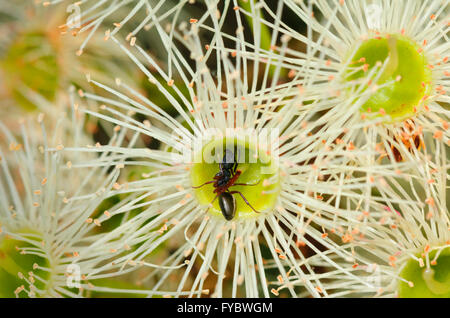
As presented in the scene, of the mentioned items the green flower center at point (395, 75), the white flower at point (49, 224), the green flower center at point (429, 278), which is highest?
the green flower center at point (395, 75)

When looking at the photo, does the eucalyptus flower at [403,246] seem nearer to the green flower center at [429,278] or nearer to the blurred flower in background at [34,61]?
the green flower center at [429,278]

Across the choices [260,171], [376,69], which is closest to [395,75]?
[376,69]

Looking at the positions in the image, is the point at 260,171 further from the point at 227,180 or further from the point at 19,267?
the point at 19,267

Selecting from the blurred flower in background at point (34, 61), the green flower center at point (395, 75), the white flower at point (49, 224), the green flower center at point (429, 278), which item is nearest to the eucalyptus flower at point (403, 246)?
the green flower center at point (429, 278)

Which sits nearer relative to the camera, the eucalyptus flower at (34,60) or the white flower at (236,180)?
the white flower at (236,180)
